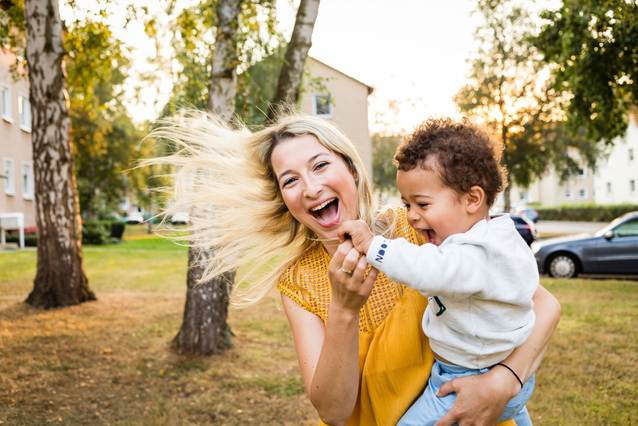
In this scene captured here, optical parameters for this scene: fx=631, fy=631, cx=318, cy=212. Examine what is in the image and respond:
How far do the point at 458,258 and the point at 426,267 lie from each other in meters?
0.13

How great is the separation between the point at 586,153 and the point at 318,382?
40.1 meters

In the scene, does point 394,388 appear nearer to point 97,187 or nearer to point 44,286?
point 44,286

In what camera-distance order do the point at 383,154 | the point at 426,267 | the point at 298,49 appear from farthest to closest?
1. the point at 383,154
2. the point at 298,49
3. the point at 426,267

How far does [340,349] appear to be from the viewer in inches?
83.6

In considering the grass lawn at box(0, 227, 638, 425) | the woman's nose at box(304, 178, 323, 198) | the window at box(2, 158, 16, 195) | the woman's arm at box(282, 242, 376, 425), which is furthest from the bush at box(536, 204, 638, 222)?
the woman's arm at box(282, 242, 376, 425)

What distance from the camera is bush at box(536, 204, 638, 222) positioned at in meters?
51.8

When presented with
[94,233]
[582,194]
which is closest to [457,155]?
[94,233]

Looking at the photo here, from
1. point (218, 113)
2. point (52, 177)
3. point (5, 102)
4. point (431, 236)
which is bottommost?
point (431, 236)

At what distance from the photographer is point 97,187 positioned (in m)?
39.6

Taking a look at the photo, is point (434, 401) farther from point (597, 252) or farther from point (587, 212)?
point (587, 212)

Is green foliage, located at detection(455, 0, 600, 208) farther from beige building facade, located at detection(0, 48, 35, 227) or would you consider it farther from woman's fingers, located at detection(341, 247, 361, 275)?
woman's fingers, located at detection(341, 247, 361, 275)

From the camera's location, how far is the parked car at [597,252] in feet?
46.6

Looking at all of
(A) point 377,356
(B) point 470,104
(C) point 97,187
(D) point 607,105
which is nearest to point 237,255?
(A) point 377,356

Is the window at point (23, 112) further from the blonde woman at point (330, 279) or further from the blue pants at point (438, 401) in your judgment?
the blue pants at point (438, 401)
